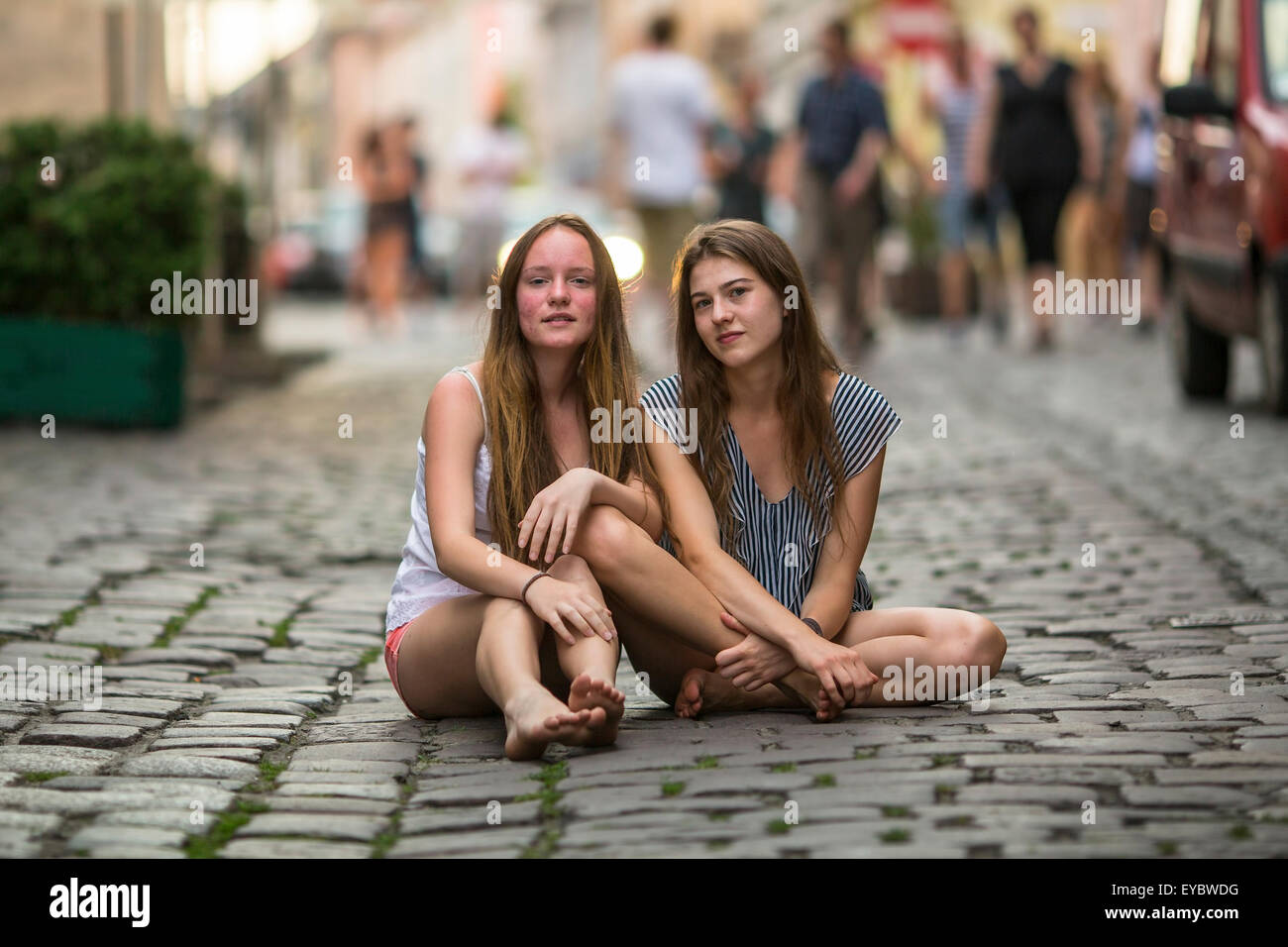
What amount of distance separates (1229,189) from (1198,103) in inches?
18.9

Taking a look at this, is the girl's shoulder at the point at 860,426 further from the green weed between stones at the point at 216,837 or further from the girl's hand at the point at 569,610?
the green weed between stones at the point at 216,837

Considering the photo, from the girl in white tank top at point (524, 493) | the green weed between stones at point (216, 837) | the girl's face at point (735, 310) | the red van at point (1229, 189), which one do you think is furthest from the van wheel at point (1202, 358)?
the green weed between stones at point (216, 837)

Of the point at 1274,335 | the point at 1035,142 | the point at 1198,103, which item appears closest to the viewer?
the point at 1274,335

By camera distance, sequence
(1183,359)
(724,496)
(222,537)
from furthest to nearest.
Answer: (1183,359) → (222,537) → (724,496)

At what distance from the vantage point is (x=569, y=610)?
4305 mm

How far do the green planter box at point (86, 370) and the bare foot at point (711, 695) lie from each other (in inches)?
277

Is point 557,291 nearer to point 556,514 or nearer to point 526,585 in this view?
point 556,514

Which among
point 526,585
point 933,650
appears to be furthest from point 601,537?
point 933,650

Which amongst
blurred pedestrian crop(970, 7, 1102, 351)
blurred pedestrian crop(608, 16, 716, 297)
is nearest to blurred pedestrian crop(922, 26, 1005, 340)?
blurred pedestrian crop(970, 7, 1102, 351)
